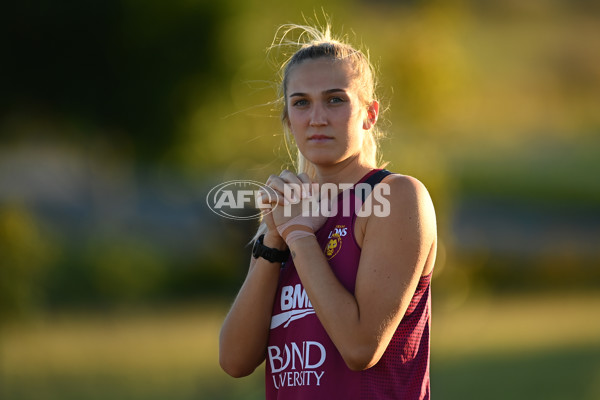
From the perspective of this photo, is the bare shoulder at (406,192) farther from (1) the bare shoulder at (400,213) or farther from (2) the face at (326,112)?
(2) the face at (326,112)

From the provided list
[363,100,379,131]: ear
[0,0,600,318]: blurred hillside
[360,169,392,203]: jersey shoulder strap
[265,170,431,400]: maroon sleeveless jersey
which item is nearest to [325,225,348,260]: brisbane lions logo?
[265,170,431,400]: maroon sleeveless jersey

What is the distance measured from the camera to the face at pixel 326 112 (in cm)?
292

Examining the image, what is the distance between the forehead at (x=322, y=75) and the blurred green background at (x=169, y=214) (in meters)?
7.18

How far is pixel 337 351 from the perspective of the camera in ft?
9.03

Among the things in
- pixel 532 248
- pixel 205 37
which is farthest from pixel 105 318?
pixel 532 248

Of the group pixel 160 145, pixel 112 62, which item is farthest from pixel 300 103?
pixel 160 145

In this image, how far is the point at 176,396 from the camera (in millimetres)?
9883

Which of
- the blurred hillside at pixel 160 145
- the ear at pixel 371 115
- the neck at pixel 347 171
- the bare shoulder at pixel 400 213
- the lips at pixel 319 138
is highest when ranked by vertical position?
the blurred hillside at pixel 160 145

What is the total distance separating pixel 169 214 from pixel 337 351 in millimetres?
16858

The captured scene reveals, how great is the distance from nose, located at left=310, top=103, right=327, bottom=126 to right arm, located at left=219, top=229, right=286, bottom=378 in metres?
0.37

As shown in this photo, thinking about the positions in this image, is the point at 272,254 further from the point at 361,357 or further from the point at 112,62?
the point at 112,62

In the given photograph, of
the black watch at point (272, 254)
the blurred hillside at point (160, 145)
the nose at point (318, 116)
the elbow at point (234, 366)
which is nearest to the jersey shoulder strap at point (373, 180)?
the nose at point (318, 116)

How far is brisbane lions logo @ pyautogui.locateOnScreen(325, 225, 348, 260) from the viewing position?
9.25ft

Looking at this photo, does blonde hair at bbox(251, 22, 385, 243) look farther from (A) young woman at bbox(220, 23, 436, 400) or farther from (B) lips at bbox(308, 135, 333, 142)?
(B) lips at bbox(308, 135, 333, 142)
